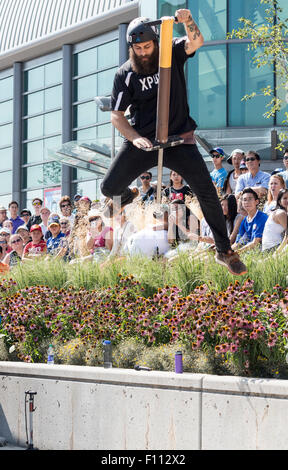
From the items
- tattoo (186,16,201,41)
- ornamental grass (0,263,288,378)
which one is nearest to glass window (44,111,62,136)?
ornamental grass (0,263,288,378)

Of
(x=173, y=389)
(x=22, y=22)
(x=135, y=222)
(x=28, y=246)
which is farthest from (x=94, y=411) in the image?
(x=22, y=22)

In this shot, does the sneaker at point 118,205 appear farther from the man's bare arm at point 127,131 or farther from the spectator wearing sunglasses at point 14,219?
the spectator wearing sunglasses at point 14,219

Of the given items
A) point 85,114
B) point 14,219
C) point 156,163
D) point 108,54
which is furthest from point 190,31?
point 85,114

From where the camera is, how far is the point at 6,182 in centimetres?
3453

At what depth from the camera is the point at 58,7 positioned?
3103 cm

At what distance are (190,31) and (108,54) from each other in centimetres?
2358

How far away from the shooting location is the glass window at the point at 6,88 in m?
34.7

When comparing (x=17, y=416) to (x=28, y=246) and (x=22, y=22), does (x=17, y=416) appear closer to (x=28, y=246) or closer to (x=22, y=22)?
(x=28, y=246)

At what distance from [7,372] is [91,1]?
2290 centimetres

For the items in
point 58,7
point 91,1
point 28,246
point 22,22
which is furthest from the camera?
point 22,22

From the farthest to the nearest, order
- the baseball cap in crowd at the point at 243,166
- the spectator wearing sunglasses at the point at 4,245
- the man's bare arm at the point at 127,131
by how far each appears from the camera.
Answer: the spectator wearing sunglasses at the point at 4,245
the baseball cap in crowd at the point at 243,166
the man's bare arm at the point at 127,131

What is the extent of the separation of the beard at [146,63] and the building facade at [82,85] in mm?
14137

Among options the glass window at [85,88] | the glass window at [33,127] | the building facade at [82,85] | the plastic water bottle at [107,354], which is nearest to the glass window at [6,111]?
the building facade at [82,85]

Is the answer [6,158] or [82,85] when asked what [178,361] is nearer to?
[82,85]
